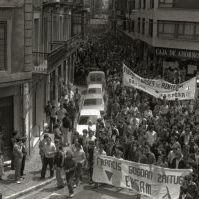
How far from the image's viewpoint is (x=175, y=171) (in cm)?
1434

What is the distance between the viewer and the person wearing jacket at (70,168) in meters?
15.5

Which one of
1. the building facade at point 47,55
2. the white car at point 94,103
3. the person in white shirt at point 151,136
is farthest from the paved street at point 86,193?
the white car at point 94,103

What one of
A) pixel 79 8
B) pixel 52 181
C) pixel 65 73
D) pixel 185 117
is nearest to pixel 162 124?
pixel 185 117

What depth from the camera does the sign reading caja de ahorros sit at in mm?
14414

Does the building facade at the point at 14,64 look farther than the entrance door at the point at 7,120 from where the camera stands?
No

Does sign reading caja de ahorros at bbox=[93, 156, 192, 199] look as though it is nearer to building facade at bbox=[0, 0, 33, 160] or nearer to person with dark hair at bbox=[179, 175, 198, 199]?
person with dark hair at bbox=[179, 175, 198, 199]

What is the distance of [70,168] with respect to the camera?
1555cm

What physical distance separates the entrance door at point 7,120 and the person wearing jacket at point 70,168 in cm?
427

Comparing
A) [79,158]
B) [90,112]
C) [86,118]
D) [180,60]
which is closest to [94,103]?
[90,112]

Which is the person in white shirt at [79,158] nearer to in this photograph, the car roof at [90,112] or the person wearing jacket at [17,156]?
the person wearing jacket at [17,156]

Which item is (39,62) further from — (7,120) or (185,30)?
(185,30)

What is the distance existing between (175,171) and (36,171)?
6.05m

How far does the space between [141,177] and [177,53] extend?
28.7m

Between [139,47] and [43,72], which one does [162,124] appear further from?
[139,47]
